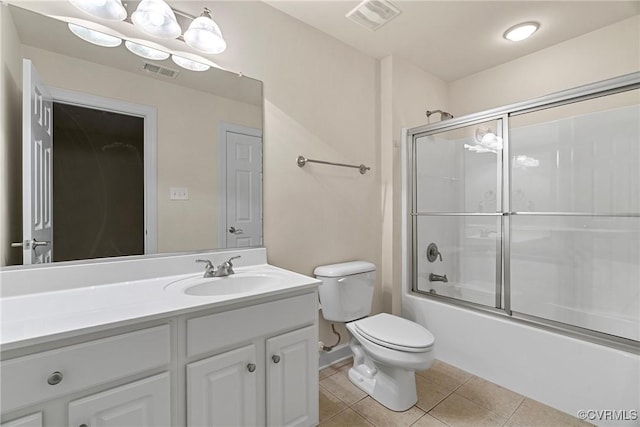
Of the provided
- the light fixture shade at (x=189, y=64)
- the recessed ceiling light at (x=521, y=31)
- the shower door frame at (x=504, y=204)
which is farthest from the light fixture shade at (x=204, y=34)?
the recessed ceiling light at (x=521, y=31)

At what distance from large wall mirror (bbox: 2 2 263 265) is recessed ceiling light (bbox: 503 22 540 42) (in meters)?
1.80

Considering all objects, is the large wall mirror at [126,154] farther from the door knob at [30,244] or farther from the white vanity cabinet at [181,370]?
the white vanity cabinet at [181,370]

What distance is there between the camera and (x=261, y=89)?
179 cm

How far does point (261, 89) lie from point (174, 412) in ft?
5.30

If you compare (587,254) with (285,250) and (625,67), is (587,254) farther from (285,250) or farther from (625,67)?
(285,250)

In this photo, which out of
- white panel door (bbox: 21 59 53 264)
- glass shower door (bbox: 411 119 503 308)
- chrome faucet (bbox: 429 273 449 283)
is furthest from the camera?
chrome faucet (bbox: 429 273 449 283)

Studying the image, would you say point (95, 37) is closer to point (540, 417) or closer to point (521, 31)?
point (521, 31)

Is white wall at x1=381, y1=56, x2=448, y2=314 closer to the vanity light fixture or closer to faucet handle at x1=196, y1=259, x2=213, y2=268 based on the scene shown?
faucet handle at x1=196, y1=259, x2=213, y2=268

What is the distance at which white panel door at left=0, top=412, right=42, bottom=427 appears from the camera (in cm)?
79

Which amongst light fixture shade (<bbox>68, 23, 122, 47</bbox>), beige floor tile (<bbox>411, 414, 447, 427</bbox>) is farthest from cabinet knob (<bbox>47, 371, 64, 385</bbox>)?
beige floor tile (<bbox>411, 414, 447, 427</bbox>)

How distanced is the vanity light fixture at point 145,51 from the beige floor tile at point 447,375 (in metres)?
2.41

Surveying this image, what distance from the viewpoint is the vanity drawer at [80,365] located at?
79 cm

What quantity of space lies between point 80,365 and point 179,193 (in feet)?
2.80

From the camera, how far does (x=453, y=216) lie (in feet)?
7.82
